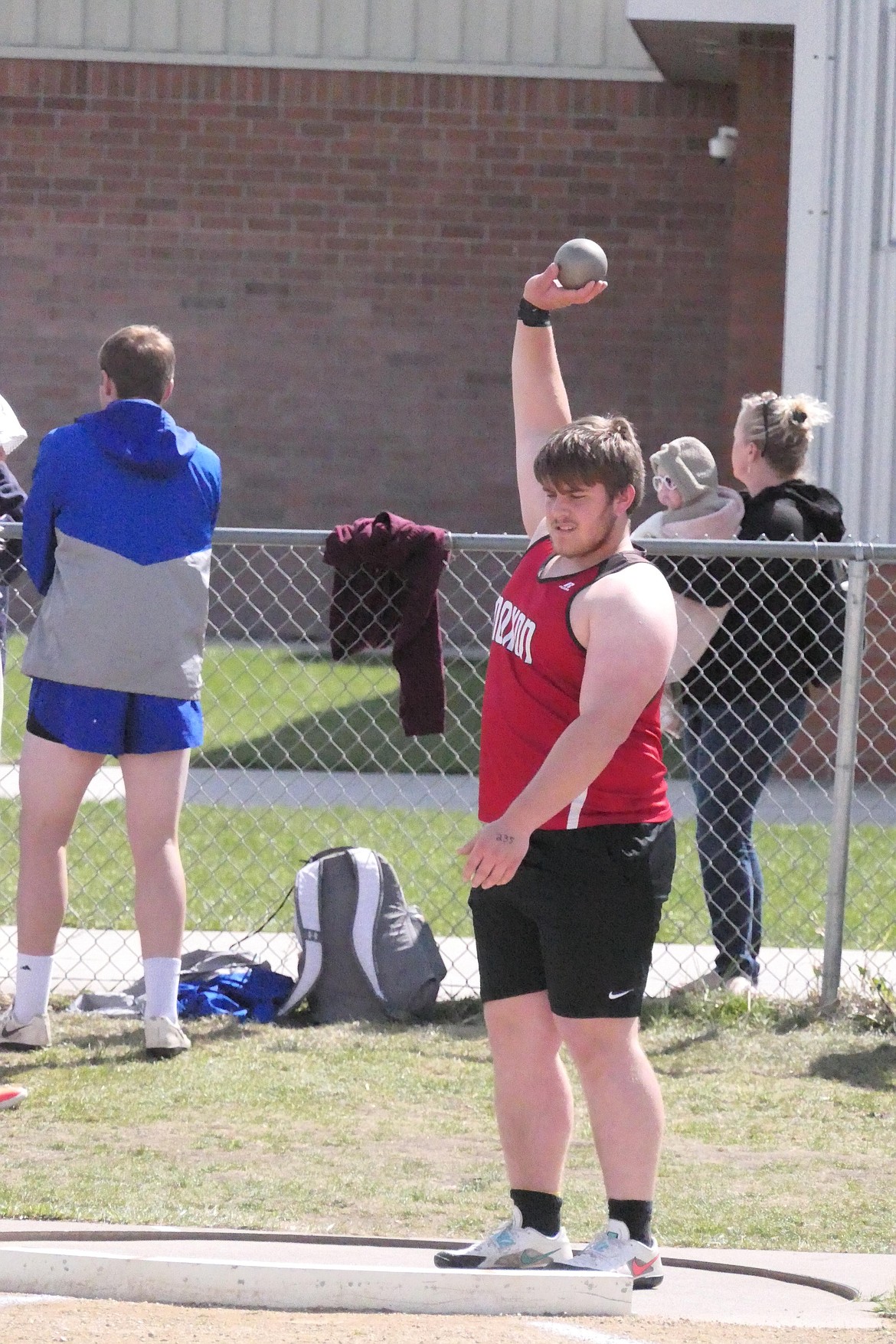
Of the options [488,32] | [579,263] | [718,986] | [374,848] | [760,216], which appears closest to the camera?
[579,263]

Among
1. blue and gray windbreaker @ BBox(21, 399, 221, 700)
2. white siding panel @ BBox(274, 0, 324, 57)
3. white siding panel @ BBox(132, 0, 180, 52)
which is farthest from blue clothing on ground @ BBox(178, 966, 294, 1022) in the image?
white siding panel @ BBox(132, 0, 180, 52)

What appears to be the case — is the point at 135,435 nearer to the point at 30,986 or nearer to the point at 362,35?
the point at 30,986

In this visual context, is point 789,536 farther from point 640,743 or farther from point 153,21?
point 153,21

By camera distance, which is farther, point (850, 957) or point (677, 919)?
point (677, 919)

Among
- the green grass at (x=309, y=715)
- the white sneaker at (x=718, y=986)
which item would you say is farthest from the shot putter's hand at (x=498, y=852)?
the green grass at (x=309, y=715)

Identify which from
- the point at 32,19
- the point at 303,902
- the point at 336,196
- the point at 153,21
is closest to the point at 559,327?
the point at 336,196

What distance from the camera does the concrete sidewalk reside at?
10.8 feet

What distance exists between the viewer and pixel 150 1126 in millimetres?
4609

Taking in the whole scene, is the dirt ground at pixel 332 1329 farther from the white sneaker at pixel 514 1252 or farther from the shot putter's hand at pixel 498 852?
the shot putter's hand at pixel 498 852

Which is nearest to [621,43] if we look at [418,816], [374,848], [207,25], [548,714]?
[207,25]

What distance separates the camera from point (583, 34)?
1335 cm

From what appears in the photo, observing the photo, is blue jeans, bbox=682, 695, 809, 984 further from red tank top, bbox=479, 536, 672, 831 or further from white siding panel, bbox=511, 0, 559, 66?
white siding panel, bbox=511, 0, 559, 66

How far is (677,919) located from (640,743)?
12.1 feet

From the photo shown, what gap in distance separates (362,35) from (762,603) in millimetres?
9235
